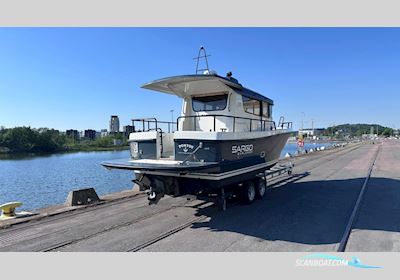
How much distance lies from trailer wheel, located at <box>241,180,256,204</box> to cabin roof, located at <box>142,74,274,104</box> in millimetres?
2686

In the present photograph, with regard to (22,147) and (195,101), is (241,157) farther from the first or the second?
(22,147)

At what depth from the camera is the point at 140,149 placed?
8531mm

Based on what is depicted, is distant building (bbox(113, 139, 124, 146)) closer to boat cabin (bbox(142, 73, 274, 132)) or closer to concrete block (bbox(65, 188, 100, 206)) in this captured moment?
concrete block (bbox(65, 188, 100, 206))

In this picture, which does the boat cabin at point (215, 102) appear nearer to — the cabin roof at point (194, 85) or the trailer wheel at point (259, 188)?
the cabin roof at point (194, 85)

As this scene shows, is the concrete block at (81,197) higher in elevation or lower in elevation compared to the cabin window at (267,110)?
lower

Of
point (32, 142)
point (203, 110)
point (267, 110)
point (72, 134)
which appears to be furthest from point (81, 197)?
point (72, 134)

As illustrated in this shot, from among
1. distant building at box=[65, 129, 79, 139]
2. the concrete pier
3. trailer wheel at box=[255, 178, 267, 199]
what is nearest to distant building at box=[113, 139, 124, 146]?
distant building at box=[65, 129, 79, 139]

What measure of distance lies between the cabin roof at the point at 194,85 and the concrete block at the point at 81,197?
3.67m

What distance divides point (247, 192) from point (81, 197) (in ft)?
16.2

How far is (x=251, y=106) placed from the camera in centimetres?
955

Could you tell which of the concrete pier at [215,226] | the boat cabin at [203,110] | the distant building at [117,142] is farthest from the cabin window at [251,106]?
the distant building at [117,142]

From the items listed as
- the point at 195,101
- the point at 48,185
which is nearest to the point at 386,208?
the point at 195,101

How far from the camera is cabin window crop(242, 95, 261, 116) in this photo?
917 centimetres

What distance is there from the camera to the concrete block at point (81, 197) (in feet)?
28.8
